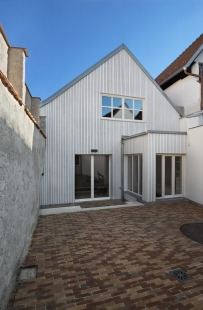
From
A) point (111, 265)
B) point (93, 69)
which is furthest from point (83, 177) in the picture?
point (111, 265)

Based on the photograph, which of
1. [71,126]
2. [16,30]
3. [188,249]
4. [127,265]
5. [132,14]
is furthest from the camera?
[71,126]

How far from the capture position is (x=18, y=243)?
3107 mm

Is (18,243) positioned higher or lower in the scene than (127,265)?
higher

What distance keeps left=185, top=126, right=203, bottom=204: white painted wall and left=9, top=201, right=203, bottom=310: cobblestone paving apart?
2.38 meters

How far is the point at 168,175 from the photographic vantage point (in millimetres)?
8797

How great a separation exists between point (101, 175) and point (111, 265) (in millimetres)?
6440

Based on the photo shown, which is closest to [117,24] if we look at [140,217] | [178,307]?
[140,217]

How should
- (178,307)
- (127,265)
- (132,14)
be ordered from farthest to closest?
(132,14) < (127,265) < (178,307)

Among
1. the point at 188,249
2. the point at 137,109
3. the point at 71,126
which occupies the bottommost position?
the point at 188,249

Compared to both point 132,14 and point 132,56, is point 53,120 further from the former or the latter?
point 132,14

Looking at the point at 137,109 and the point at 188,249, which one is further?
the point at 137,109

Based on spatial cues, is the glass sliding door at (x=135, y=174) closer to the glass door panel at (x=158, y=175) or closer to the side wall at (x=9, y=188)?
the glass door panel at (x=158, y=175)

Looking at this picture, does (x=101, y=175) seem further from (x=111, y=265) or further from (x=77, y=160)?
(x=111, y=265)

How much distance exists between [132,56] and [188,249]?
32.0 ft
